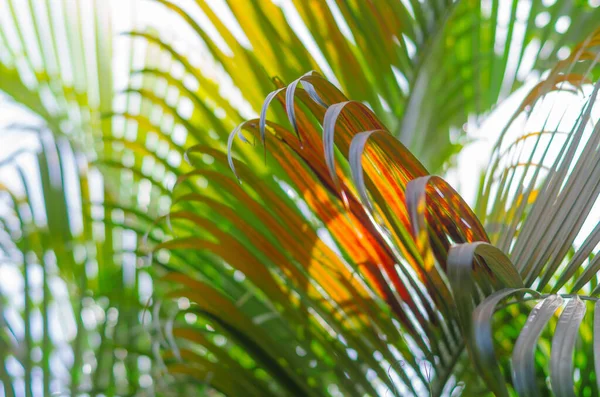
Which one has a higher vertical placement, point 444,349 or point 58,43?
point 58,43

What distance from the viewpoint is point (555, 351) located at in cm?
39

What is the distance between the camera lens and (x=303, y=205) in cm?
94

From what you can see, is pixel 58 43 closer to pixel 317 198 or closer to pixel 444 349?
pixel 317 198

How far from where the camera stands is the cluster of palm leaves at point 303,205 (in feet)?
1.90

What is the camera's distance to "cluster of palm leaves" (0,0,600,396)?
1.90 ft

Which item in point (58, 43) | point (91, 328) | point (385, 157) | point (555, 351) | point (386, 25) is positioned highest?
point (58, 43)

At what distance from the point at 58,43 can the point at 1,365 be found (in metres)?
0.67

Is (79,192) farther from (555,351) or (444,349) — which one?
(555,351)

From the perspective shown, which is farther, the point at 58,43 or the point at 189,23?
the point at 58,43

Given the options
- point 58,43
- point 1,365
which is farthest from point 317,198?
point 58,43

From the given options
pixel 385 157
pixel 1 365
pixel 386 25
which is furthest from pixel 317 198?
pixel 1 365

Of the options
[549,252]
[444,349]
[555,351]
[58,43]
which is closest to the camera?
[555,351]

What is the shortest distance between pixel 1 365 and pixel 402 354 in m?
0.47

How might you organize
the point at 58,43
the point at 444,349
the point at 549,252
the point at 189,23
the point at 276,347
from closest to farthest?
the point at 549,252 → the point at 444,349 → the point at 276,347 → the point at 189,23 → the point at 58,43
